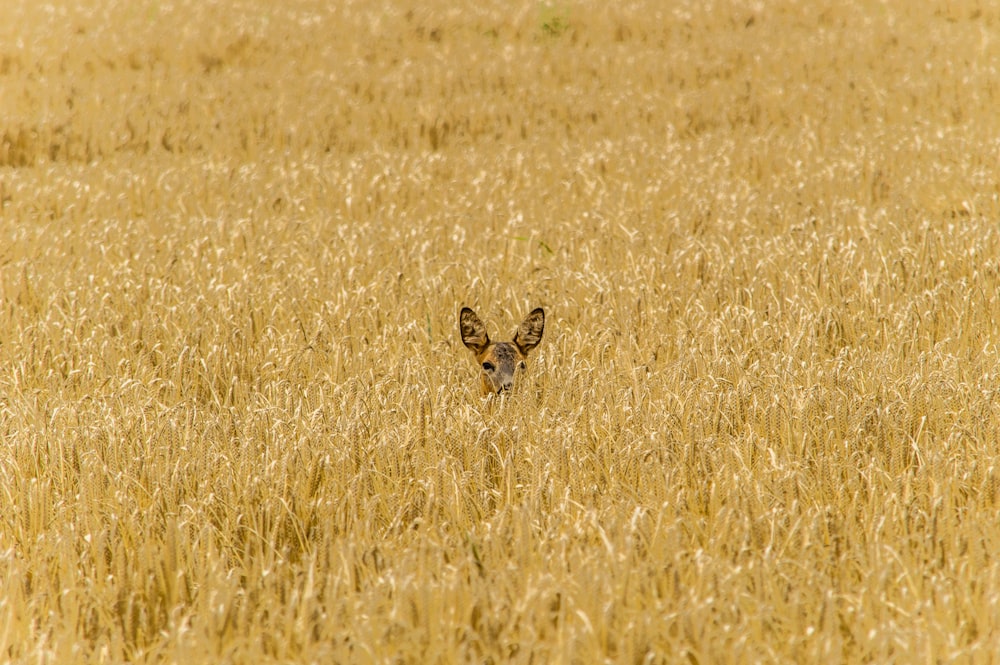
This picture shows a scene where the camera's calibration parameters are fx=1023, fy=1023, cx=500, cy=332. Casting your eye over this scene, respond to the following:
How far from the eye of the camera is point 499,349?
468 cm

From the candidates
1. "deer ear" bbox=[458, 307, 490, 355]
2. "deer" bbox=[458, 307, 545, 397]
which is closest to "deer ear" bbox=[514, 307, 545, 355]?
"deer" bbox=[458, 307, 545, 397]

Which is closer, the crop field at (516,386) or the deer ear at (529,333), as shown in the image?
the crop field at (516,386)

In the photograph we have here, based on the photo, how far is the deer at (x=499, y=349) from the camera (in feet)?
15.3

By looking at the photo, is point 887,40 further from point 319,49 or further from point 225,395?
point 225,395

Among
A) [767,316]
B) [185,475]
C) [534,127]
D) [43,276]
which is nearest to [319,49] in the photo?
[534,127]

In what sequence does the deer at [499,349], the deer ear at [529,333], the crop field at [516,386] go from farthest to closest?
1. the deer ear at [529,333]
2. the deer at [499,349]
3. the crop field at [516,386]

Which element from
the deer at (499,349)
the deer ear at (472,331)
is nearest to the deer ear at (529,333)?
the deer at (499,349)

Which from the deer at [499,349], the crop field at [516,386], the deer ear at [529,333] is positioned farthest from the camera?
the deer ear at [529,333]

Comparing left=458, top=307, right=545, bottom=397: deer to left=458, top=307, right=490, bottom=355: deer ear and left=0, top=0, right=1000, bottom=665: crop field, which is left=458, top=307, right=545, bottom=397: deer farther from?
left=0, top=0, right=1000, bottom=665: crop field

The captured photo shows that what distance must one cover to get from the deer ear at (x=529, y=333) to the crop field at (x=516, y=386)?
0.26 metres

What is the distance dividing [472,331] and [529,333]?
297mm

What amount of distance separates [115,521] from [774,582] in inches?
87.1

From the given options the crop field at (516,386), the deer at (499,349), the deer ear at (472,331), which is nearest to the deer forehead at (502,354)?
the deer at (499,349)

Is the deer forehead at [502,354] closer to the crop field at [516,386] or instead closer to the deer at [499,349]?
the deer at [499,349]
